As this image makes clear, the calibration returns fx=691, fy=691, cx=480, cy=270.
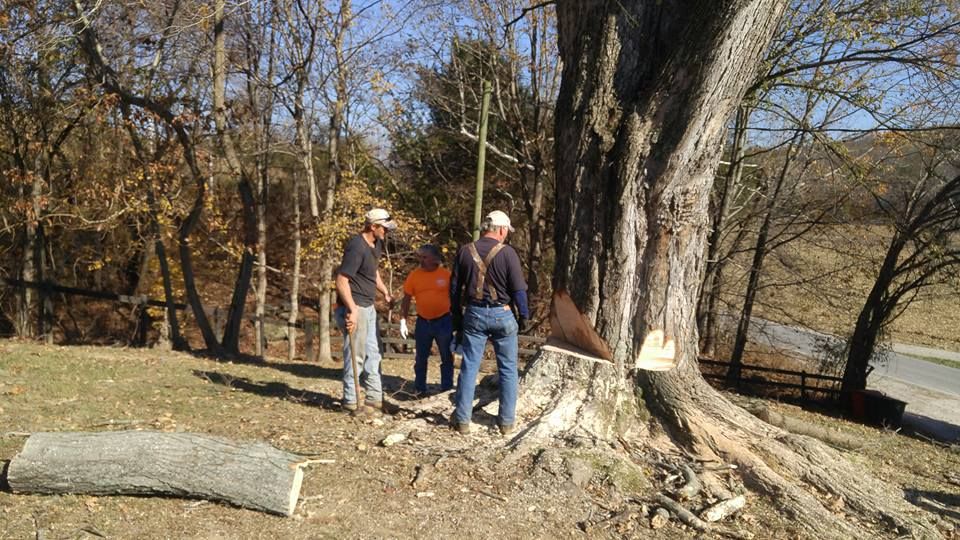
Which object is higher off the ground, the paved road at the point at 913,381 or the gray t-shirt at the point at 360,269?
the gray t-shirt at the point at 360,269

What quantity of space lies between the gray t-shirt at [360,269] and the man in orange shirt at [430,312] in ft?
3.60

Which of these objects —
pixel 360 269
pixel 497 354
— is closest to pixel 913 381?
pixel 497 354

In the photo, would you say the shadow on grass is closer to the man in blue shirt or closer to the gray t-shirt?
the gray t-shirt

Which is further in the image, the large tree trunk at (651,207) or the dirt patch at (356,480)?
the large tree trunk at (651,207)

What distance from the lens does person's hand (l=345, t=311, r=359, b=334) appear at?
17.9 feet

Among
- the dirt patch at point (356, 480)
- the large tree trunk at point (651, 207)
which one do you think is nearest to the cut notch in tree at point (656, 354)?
the large tree trunk at point (651, 207)

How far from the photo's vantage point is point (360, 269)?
5621 mm

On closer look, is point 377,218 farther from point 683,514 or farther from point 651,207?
point 683,514

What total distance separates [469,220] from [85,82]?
9995 millimetres

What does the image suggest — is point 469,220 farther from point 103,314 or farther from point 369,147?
point 103,314

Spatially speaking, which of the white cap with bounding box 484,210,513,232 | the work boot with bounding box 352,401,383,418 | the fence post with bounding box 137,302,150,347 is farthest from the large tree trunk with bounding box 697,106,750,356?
the fence post with bounding box 137,302,150,347

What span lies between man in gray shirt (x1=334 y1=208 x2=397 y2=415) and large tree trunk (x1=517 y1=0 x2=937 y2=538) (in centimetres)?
137

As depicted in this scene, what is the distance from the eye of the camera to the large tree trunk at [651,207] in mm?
4781

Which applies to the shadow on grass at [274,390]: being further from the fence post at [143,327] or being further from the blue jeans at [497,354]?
the fence post at [143,327]
